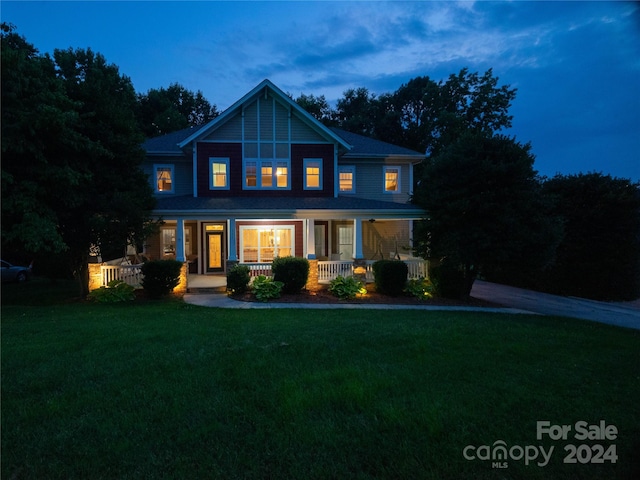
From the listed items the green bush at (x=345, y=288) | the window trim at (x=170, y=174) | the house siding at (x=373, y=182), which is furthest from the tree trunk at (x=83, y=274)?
the house siding at (x=373, y=182)

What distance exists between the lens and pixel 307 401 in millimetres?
3848

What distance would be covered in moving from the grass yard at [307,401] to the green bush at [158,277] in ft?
14.6

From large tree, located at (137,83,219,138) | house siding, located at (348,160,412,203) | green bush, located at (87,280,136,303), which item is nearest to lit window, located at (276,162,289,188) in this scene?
house siding, located at (348,160,412,203)

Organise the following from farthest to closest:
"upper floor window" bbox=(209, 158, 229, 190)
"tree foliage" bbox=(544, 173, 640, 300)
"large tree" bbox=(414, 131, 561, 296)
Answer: "upper floor window" bbox=(209, 158, 229, 190) → "tree foliage" bbox=(544, 173, 640, 300) → "large tree" bbox=(414, 131, 561, 296)

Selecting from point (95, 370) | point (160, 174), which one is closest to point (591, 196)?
point (95, 370)

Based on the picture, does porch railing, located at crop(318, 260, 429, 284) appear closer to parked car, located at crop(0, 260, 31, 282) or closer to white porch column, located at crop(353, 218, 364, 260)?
white porch column, located at crop(353, 218, 364, 260)

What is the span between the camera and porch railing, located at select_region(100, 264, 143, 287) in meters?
12.3

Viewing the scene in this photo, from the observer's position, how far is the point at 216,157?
601 inches

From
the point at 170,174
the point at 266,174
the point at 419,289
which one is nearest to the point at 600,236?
the point at 419,289

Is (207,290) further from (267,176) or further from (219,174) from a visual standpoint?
(267,176)

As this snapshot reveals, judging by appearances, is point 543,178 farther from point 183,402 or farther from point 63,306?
point 63,306

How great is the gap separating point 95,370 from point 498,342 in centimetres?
665

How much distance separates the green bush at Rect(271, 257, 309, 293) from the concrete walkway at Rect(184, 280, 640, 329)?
4.19 ft

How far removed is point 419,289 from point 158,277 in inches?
359
